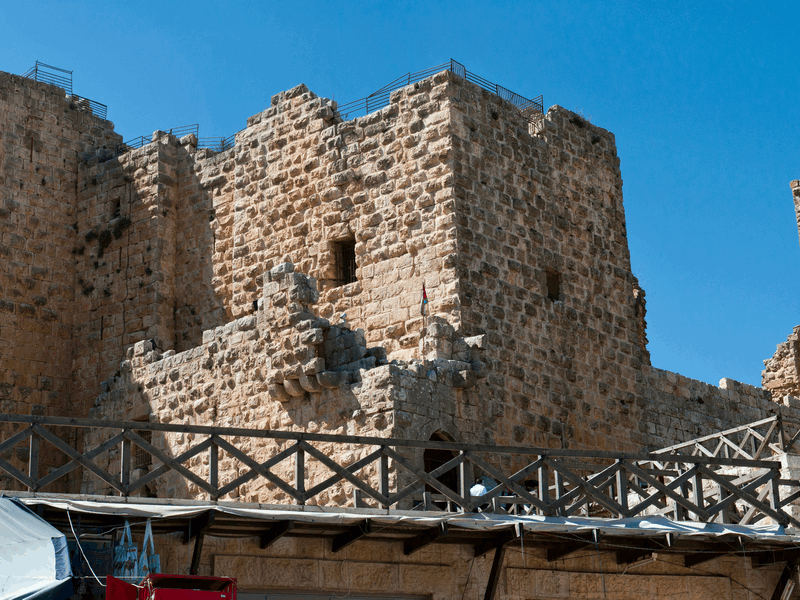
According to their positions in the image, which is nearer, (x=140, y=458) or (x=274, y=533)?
(x=274, y=533)

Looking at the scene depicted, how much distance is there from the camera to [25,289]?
19.8 m

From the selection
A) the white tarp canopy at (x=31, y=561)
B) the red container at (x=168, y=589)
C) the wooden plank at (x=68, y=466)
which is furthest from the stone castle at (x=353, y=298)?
the white tarp canopy at (x=31, y=561)

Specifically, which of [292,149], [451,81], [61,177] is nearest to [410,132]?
[451,81]

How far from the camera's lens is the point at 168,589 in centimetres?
957

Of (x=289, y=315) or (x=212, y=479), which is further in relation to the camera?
(x=289, y=315)

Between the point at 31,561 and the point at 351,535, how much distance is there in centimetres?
317

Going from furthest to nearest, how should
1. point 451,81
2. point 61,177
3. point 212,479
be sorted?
point 61,177 → point 451,81 → point 212,479

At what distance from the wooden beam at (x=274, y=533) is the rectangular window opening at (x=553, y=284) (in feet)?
25.2

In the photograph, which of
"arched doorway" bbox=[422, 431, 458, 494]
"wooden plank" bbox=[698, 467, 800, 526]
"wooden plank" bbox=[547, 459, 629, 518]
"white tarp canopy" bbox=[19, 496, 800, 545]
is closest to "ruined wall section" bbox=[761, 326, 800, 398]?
Result: "arched doorway" bbox=[422, 431, 458, 494]

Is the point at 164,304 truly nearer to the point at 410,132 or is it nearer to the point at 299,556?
the point at 410,132

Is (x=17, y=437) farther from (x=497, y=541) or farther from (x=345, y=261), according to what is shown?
(x=345, y=261)

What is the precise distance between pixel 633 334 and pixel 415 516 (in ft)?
28.1

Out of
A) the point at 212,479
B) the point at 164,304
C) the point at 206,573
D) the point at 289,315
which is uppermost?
the point at 164,304

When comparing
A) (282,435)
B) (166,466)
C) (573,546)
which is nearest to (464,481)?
(573,546)
